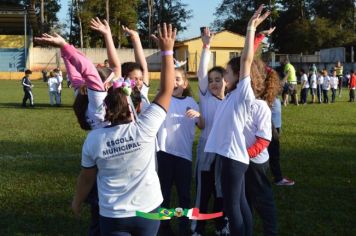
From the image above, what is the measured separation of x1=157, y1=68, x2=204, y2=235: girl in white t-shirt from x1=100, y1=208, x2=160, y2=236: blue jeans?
1736mm

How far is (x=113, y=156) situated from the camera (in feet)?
10.2

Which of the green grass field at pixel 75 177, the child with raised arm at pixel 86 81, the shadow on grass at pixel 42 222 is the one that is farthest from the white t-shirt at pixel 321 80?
the child with raised arm at pixel 86 81

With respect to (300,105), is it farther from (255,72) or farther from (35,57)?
(35,57)

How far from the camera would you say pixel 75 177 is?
25.3 ft

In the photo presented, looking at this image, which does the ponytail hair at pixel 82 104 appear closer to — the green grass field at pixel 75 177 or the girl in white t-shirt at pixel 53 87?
the green grass field at pixel 75 177

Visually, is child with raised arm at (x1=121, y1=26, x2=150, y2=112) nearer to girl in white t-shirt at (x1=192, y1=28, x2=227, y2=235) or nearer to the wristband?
girl in white t-shirt at (x1=192, y1=28, x2=227, y2=235)

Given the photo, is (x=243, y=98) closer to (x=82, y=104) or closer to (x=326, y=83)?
(x=82, y=104)

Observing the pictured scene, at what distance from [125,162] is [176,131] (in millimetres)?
1829

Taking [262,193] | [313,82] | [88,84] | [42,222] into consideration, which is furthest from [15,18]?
[88,84]

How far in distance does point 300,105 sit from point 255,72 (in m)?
17.6

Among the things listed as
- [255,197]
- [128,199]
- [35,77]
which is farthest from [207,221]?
[35,77]

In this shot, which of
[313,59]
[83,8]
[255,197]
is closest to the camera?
[255,197]

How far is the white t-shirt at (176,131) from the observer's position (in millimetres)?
4926

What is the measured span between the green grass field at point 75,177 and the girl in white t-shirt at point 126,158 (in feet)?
7.56
